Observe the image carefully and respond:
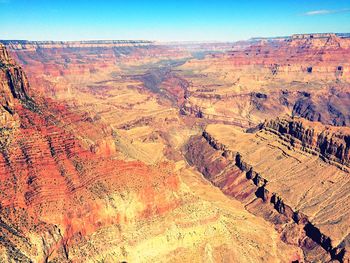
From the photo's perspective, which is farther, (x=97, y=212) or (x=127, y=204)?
(x=127, y=204)

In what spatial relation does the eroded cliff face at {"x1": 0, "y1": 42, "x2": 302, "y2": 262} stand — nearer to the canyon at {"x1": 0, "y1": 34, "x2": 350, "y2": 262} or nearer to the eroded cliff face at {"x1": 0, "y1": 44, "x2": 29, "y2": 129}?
the canyon at {"x1": 0, "y1": 34, "x2": 350, "y2": 262}

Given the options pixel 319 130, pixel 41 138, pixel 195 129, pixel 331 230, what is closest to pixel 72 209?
pixel 41 138

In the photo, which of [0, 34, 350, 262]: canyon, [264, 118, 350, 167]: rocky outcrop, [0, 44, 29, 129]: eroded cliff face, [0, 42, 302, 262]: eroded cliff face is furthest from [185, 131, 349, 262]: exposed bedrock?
[0, 44, 29, 129]: eroded cliff face

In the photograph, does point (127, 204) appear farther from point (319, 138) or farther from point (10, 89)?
point (319, 138)

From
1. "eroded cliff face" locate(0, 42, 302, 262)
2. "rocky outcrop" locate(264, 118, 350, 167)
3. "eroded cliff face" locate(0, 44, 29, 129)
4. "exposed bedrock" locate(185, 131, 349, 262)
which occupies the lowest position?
"exposed bedrock" locate(185, 131, 349, 262)

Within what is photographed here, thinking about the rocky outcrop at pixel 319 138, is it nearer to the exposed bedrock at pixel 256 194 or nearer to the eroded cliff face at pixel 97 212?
the exposed bedrock at pixel 256 194

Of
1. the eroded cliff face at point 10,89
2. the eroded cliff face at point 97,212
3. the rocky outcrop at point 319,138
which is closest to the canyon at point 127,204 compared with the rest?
the eroded cliff face at point 97,212

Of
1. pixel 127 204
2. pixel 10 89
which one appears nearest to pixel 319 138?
pixel 127 204
